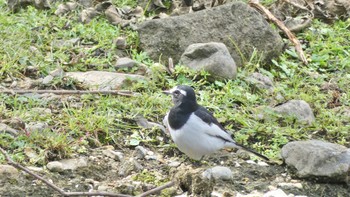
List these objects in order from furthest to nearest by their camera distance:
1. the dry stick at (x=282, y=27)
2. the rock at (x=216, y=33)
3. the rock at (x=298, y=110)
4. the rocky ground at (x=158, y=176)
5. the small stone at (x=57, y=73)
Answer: the dry stick at (x=282, y=27) → the rock at (x=216, y=33) → the small stone at (x=57, y=73) → the rock at (x=298, y=110) → the rocky ground at (x=158, y=176)

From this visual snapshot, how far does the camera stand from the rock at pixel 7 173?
524 centimetres

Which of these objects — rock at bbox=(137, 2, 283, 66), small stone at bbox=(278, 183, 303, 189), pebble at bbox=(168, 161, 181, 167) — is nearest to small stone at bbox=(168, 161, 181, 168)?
pebble at bbox=(168, 161, 181, 167)

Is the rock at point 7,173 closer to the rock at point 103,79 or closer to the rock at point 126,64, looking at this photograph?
the rock at point 103,79

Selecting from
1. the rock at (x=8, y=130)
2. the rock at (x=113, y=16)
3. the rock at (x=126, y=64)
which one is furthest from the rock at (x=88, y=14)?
the rock at (x=8, y=130)

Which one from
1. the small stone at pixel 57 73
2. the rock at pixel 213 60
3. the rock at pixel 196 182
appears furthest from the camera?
the rock at pixel 213 60

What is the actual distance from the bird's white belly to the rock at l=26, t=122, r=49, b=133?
3.35 ft

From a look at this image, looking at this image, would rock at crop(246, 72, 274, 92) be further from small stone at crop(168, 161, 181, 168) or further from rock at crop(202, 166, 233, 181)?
rock at crop(202, 166, 233, 181)

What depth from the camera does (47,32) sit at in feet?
26.4

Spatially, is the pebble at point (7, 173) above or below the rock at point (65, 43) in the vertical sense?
above

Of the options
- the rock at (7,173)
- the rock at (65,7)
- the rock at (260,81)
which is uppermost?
the rock at (7,173)

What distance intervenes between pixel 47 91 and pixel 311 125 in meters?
2.30

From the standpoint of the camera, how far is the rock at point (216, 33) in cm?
782

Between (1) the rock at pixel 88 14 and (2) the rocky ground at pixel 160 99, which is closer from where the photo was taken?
(2) the rocky ground at pixel 160 99

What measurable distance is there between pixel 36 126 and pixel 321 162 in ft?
7.15
